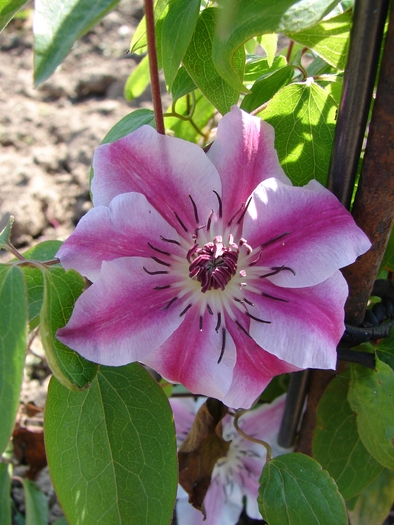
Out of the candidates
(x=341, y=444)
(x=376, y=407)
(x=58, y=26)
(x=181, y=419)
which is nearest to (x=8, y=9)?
(x=58, y=26)

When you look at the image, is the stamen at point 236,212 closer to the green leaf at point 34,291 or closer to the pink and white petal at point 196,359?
the pink and white petal at point 196,359

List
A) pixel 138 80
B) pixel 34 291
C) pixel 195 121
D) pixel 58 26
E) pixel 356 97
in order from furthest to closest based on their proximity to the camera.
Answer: pixel 138 80
pixel 195 121
pixel 34 291
pixel 356 97
pixel 58 26

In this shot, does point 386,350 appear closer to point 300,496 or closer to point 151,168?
Answer: point 300,496

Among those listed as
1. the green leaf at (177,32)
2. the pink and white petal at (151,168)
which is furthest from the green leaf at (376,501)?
the green leaf at (177,32)

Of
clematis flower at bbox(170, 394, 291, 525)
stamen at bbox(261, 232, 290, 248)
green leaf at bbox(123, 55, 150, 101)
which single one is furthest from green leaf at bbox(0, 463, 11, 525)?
green leaf at bbox(123, 55, 150, 101)

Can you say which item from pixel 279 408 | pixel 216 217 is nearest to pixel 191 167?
pixel 216 217

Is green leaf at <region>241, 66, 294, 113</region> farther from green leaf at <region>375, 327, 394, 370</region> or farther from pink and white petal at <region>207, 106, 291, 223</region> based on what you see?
green leaf at <region>375, 327, 394, 370</region>

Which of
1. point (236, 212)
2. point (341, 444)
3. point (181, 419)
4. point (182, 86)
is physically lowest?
point (181, 419)
